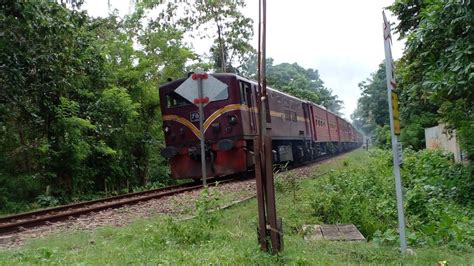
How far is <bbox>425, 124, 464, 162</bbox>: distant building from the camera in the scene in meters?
13.0

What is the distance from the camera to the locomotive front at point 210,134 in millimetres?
12812

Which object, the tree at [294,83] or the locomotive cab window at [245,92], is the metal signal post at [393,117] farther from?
the tree at [294,83]

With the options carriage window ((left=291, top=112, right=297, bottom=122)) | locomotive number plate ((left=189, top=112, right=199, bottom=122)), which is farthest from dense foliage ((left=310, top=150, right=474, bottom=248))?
carriage window ((left=291, top=112, right=297, bottom=122))

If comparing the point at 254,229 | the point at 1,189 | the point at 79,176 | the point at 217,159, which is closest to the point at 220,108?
Result: the point at 217,159

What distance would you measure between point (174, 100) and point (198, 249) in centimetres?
937

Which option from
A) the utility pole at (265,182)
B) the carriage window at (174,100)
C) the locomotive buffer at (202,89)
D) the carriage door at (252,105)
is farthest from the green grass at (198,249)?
the carriage window at (174,100)

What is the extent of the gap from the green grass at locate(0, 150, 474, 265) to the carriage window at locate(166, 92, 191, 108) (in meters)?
7.53

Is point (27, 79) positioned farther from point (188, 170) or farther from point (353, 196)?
point (353, 196)

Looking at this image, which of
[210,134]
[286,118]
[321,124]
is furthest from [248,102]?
[321,124]

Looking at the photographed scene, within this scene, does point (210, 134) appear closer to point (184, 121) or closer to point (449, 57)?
point (184, 121)

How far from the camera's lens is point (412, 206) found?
8.07 meters

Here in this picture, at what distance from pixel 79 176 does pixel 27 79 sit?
10.9 ft

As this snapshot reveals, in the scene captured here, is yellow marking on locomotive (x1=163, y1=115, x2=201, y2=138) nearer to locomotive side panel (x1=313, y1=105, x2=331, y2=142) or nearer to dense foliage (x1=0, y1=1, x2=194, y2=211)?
dense foliage (x1=0, y1=1, x2=194, y2=211)

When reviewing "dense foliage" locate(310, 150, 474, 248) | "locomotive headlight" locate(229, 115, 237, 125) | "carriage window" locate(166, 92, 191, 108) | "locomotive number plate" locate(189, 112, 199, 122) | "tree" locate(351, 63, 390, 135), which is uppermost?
"tree" locate(351, 63, 390, 135)
